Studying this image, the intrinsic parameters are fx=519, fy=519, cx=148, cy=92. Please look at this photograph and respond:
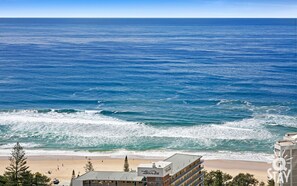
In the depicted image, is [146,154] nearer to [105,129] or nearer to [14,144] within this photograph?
[105,129]

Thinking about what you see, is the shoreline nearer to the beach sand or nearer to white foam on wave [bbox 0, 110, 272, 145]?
the beach sand

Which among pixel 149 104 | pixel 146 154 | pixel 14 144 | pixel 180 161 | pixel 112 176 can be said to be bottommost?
pixel 112 176

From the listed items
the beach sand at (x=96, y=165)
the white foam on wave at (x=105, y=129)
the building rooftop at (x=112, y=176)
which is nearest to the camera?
the building rooftop at (x=112, y=176)

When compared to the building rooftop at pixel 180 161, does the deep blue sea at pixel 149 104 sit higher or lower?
higher

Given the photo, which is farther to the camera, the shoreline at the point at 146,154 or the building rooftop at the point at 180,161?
the shoreline at the point at 146,154

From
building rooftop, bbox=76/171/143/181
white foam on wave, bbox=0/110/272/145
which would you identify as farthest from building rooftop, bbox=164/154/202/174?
white foam on wave, bbox=0/110/272/145

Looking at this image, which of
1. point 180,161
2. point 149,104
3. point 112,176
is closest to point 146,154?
point 180,161

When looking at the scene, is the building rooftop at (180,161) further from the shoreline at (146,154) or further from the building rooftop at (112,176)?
the shoreline at (146,154)

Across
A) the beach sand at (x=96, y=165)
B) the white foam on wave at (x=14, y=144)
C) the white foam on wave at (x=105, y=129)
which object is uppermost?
the white foam on wave at (x=105, y=129)

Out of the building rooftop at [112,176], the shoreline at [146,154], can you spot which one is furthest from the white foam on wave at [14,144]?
the building rooftop at [112,176]
